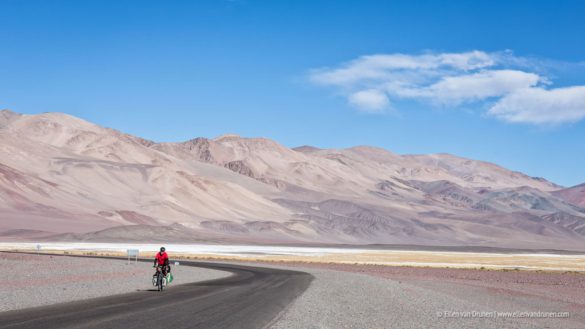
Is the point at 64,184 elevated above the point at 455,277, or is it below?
above

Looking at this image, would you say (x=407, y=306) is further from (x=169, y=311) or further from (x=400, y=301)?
(x=169, y=311)

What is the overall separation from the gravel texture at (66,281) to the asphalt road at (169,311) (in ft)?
6.23

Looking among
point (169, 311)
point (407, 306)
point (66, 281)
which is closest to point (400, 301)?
point (407, 306)

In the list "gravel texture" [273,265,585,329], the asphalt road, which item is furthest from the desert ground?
the asphalt road

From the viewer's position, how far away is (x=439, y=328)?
68.6 ft

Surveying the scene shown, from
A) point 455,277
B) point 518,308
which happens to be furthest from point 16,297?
point 455,277

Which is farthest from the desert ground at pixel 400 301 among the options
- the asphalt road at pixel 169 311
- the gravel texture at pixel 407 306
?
the asphalt road at pixel 169 311

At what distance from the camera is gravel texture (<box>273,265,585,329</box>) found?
22.0m

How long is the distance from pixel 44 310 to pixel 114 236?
132 metres

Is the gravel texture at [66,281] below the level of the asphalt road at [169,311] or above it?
above

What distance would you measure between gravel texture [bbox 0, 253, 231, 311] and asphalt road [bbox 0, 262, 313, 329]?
1.90 metres

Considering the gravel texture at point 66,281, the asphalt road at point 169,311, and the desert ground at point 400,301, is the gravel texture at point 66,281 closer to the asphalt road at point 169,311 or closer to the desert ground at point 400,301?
the desert ground at point 400,301

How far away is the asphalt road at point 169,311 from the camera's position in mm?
19750

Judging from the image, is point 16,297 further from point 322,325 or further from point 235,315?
point 322,325
